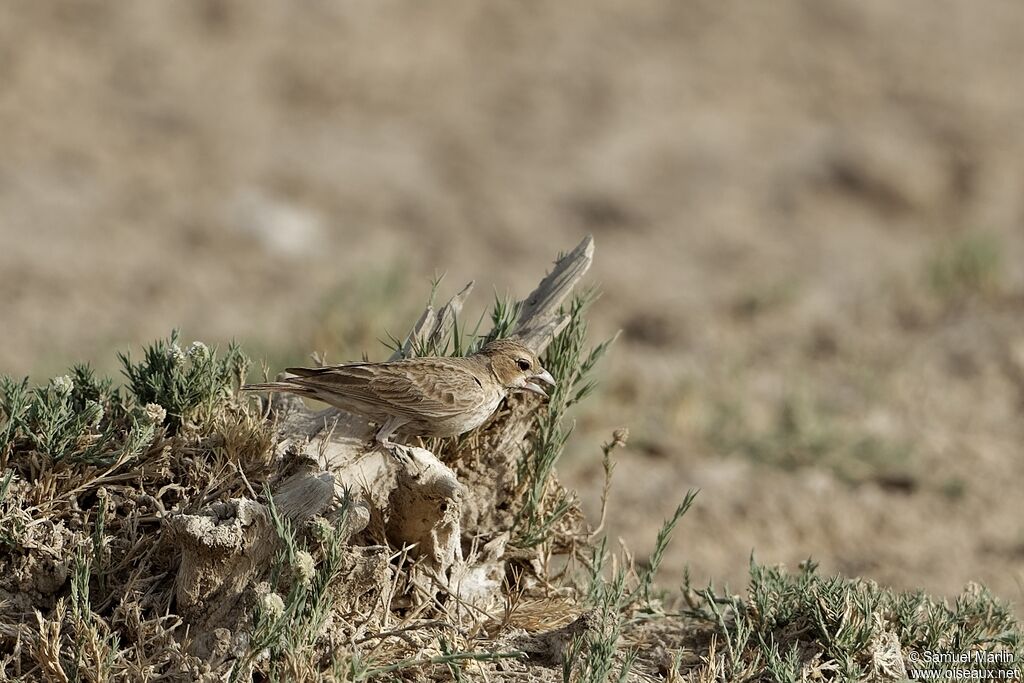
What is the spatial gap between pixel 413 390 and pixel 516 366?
1.43 feet

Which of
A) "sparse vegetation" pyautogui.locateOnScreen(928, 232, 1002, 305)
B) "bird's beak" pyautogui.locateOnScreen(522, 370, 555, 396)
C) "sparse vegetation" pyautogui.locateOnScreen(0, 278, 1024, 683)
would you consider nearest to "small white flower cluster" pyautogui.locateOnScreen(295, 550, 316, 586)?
"sparse vegetation" pyautogui.locateOnScreen(0, 278, 1024, 683)

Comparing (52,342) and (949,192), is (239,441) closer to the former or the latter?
(52,342)

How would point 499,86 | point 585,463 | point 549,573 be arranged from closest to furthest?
point 549,573 < point 585,463 < point 499,86

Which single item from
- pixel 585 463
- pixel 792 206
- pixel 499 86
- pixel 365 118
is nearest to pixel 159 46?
pixel 365 118

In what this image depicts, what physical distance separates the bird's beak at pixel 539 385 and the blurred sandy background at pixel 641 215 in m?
2.16

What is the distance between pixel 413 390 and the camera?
13.8 ft

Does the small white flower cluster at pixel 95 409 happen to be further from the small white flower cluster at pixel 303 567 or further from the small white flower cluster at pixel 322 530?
the small white flower cluster at pixel 303 567

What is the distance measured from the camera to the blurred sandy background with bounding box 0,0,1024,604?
24.8 ft

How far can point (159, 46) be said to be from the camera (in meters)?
13.4

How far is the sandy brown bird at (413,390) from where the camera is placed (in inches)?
166

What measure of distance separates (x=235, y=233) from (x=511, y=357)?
25.1 ft

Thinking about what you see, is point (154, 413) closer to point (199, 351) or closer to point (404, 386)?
point (199, 351)

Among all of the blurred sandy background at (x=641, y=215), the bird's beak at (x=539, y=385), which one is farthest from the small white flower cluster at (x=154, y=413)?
the blurred sandy background at (x=641, y=215)

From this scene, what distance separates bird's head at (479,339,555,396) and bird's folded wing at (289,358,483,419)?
0.51 feet
